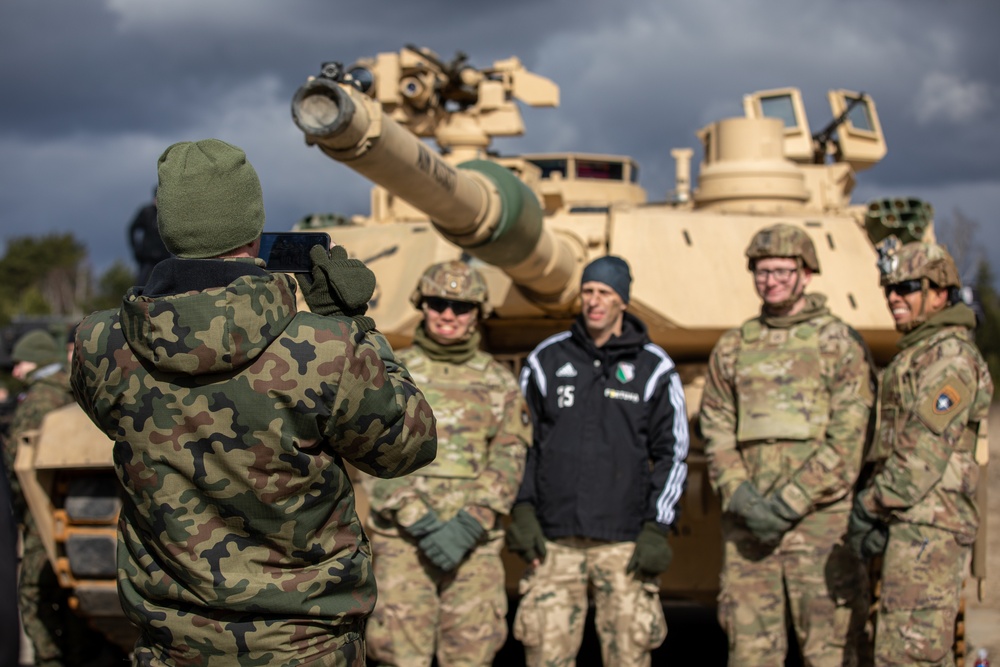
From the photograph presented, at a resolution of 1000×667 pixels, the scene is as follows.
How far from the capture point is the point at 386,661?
508 cm

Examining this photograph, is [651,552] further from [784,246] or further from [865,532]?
[784,246]

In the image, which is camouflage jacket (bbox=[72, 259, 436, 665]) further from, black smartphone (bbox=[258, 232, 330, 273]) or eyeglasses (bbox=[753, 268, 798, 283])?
eyeglasses (bbox=[753, 268, 798, 283])

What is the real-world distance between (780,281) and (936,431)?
1.00m

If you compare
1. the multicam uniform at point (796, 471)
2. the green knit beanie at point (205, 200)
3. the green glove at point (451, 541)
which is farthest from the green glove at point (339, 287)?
the multicam uniform at point (796, 471)

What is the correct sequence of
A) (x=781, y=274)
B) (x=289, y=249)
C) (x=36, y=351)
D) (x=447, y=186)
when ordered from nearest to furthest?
(x=289, y=249)
(x=447, y=186)
(x=781, y=274)
(x=36, y=351)

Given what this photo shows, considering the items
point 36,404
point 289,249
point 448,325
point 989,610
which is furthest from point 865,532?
point 36,404

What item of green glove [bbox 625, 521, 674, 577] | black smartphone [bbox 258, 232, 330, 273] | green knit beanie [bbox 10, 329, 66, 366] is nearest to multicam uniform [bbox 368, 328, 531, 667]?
green glove [bbox 625, 521, 674, 577]

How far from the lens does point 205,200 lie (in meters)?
2.76

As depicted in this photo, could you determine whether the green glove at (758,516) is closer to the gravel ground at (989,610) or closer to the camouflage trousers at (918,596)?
the camouflage trousers at (918,596)

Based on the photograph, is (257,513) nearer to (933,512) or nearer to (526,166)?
(933,512)

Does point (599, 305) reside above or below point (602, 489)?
above

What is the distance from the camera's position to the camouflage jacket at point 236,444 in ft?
8.84

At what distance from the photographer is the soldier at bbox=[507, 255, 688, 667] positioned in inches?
204

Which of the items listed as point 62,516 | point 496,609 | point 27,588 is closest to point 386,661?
point 496,609
